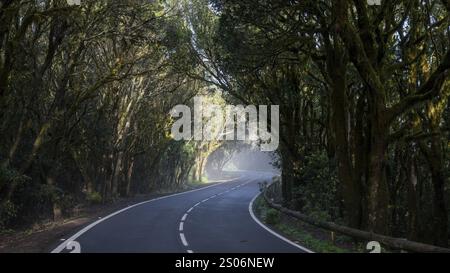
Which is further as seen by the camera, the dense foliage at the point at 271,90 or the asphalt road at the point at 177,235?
the dense foliage at the point at 271,90

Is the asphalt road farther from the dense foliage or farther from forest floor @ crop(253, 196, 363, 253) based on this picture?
the dense foliage

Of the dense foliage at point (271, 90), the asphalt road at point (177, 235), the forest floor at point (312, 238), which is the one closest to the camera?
the asphalt road at point (177, 235)

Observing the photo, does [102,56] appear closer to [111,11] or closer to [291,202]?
[111,11]

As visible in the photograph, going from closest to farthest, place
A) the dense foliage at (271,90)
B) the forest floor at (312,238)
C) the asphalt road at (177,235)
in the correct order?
the asphalt road at (177,235)
the forest floor at (312,238)
the dense foliage at (271,90)

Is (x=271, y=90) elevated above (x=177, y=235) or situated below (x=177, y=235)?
above

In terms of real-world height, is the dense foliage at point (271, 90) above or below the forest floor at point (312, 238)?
above

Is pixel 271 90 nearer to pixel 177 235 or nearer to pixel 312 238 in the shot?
pixel 312 238

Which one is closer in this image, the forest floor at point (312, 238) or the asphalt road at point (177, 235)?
the asphalt road at point (177, 235)

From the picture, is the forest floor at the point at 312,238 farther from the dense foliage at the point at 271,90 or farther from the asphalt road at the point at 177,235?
the dense foliage at the point at 271,90

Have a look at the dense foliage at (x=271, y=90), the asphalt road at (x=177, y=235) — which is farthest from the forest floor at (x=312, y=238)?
the dense foliage at (x=271, y=90)

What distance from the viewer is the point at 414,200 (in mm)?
20094

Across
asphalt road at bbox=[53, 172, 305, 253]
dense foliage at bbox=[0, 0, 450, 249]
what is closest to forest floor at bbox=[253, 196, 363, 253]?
asphalt road at bbox=[53, 172, 305, 253]

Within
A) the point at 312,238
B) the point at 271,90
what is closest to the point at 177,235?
the point at 312,238
